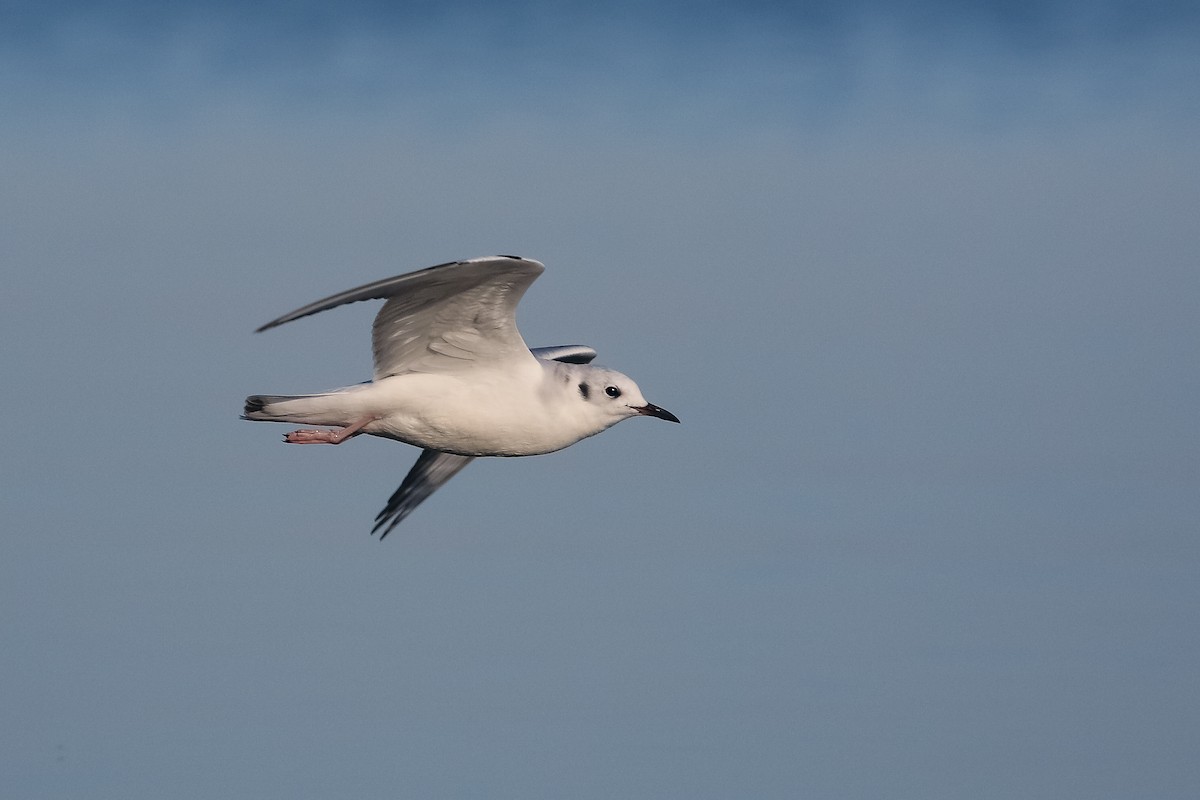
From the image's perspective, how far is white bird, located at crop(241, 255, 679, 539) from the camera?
21.5 metres

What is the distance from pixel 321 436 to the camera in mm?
22297

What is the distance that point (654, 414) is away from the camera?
23797 millimetres

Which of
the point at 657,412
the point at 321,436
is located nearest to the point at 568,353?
the point at 657,412

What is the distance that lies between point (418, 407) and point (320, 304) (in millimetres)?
4263

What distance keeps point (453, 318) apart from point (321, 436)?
7.72 feet

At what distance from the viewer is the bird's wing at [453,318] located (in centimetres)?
2041

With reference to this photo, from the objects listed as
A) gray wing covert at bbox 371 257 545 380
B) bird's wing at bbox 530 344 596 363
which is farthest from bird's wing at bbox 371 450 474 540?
gray wing covert at bbox 371 257 545 380

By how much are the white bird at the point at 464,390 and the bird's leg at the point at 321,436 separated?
1cm

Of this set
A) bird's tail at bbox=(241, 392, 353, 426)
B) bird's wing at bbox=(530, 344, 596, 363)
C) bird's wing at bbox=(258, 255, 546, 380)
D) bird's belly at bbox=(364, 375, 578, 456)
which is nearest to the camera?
bird's wing at bbox=(258, 255, 546, 380)

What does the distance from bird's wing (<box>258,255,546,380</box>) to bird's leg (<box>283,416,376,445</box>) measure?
0.79m

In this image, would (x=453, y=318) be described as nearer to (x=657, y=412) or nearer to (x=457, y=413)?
(x=457, y=413)

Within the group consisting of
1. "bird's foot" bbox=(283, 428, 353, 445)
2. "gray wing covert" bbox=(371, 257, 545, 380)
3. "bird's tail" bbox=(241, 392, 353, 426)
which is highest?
"gray wing covert" bbox=(371, 257, 545, 380)

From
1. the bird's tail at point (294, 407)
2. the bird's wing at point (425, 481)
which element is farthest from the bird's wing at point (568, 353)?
the bird's tail at point (294, 407)

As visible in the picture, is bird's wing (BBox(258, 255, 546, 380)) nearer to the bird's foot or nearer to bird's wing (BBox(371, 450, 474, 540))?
the bird's foot
